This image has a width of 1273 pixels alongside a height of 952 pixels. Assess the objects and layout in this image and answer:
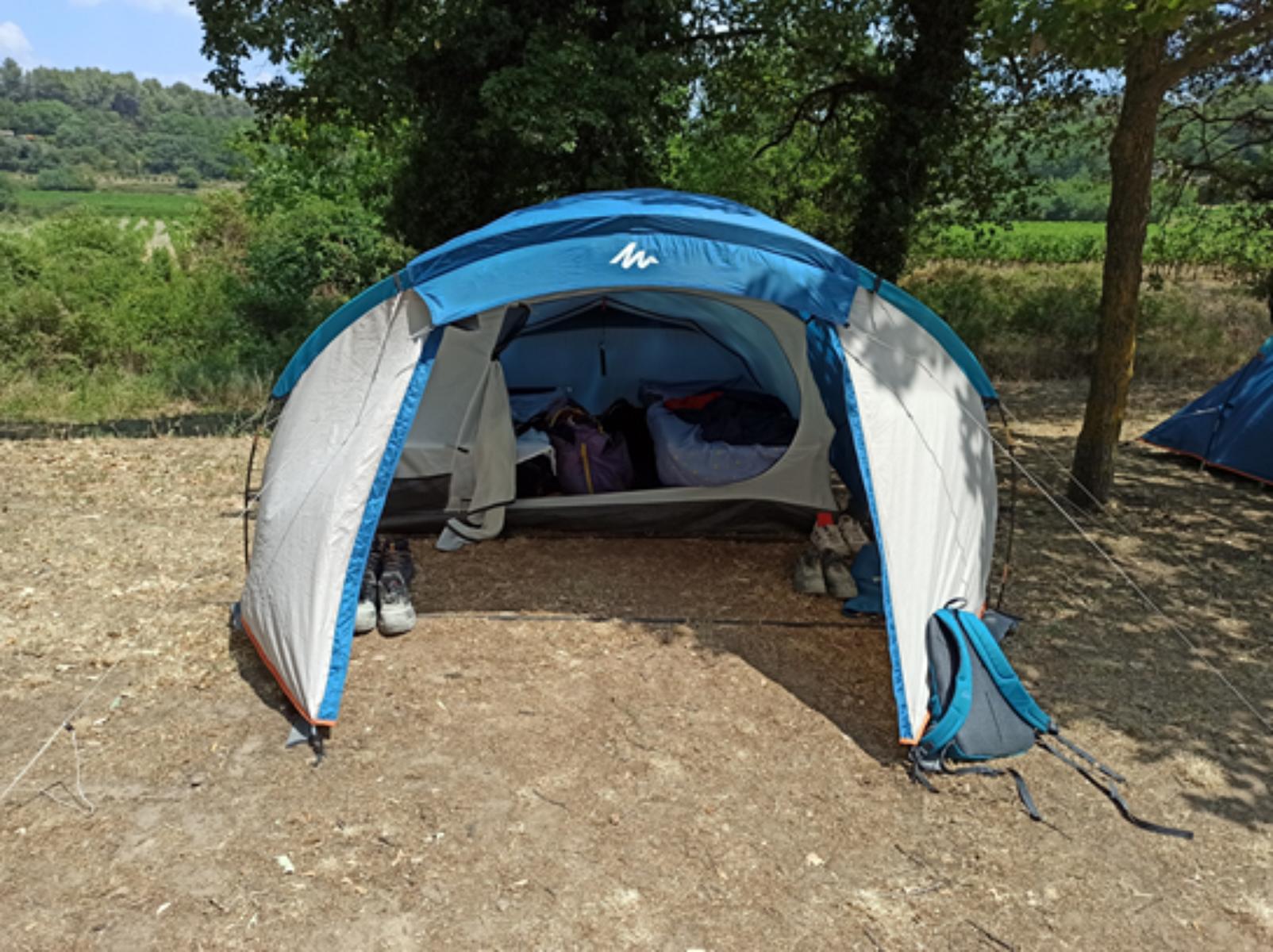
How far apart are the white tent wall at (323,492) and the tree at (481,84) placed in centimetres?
444

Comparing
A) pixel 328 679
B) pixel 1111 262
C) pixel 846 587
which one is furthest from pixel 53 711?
pixel 1111 262

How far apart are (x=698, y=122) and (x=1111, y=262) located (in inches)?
242

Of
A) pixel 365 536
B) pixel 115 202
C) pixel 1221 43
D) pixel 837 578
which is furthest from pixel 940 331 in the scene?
pixel 115 202

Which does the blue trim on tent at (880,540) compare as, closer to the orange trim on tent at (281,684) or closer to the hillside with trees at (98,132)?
the orange trim on tent at (281,684)

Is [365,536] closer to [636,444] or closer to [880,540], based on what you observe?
[880,540]

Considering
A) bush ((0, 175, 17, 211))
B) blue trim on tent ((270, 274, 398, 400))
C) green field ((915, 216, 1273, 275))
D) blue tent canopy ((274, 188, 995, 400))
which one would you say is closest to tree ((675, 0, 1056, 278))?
green field ((915, 216, 1273, 275))

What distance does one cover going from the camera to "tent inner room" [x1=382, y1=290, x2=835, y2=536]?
5.64m

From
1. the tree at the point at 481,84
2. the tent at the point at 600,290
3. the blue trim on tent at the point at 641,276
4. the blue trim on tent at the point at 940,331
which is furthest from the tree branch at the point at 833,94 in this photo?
the blue trim on tent at the point at 641,276

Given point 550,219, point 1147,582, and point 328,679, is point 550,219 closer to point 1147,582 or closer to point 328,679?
point 328,679

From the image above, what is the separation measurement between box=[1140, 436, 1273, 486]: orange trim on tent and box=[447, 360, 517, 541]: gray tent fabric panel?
520cm

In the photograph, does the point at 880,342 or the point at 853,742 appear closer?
the point at 853,742

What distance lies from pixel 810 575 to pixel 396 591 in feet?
6.85

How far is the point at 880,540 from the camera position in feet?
12.7

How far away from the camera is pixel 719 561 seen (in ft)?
18.1
